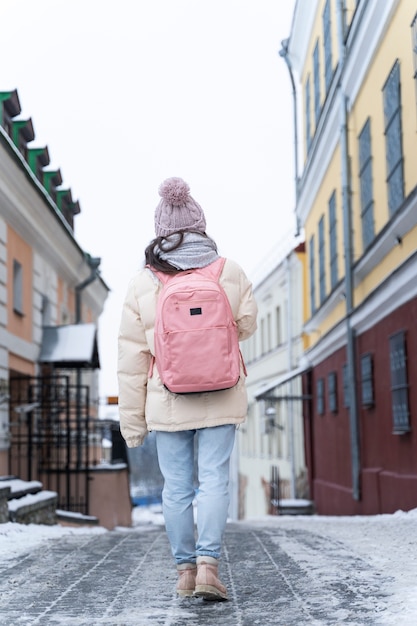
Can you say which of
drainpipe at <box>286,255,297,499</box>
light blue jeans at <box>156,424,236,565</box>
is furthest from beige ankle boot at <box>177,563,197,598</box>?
drainpipe at <box>286,255,297,499</box>

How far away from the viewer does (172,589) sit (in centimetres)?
482

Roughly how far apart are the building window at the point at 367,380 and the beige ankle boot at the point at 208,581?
9005mm

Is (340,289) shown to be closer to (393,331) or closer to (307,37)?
(393,331)

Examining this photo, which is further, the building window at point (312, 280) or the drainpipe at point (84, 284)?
the drainpipe at point (84, 284)

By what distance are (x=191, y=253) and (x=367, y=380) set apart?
9.12 metres

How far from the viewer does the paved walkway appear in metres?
4.02

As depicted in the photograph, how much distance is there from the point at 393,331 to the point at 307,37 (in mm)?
10749

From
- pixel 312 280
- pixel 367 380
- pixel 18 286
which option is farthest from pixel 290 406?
pixel 367 380

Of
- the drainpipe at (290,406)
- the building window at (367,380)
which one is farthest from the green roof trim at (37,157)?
the building window at (367,380)

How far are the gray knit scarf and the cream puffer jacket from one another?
0.33 ft

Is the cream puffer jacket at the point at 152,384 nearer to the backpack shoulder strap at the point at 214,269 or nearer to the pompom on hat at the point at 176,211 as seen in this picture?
the backpack shoulder strap at the point at 214,269

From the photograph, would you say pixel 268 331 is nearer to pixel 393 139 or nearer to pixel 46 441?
pixel 46 441

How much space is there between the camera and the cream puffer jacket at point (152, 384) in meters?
4.55

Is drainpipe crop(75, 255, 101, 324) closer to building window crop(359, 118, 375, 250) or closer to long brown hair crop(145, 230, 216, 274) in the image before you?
building window crop(359, 118, 375, 250)
